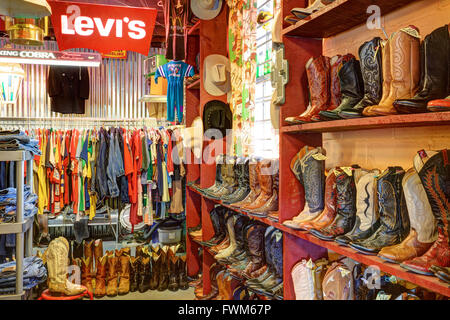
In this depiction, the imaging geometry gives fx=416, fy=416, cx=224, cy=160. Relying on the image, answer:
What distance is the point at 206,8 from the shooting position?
386 cm

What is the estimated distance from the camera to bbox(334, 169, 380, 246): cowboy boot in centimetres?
171

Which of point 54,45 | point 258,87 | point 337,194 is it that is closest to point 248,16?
point 258,87

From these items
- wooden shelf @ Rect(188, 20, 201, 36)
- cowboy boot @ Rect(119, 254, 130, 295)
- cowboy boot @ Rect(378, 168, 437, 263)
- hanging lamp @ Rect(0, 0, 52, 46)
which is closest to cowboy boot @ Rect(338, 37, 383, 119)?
cowboy boot @ Rect(378, 168, 437, 263)

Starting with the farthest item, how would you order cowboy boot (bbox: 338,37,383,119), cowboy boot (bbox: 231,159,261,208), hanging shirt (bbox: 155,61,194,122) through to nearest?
hanging shirt (bbox: 155,61,194,122), cowboy boot (bbox: 231,159,261,208), cowboy boot (bbox: 338,37,383,119)

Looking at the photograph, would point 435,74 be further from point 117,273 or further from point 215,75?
point 117,273

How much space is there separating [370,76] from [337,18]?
0.46 metres

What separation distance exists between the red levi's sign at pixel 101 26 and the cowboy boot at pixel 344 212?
274cm

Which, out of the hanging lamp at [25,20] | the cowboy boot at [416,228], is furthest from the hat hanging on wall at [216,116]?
the cowboy boot at [416,228]

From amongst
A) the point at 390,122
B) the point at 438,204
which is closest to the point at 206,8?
the point at 390,122

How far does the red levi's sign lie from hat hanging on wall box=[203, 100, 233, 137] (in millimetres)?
854

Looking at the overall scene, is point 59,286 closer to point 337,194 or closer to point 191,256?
point 191,256

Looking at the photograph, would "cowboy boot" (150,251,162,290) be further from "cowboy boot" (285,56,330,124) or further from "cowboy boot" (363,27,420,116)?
"cowboy boot" (363,27,420,116)

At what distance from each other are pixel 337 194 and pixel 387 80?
→ 22.9 inches

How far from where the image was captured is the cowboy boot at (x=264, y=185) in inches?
103
